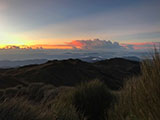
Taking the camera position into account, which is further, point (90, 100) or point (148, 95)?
point (90, 100)

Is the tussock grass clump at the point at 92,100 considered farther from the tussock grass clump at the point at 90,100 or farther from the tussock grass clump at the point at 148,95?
the tussock grass clump at the point at 148,95

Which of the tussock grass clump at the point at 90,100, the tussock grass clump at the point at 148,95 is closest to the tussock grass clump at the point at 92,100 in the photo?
the tussock grass clump at the point at 90,100

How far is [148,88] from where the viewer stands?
3723 millimetres

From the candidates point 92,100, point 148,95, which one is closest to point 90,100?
point 92,100

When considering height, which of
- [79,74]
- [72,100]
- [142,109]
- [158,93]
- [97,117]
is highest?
[158,93]

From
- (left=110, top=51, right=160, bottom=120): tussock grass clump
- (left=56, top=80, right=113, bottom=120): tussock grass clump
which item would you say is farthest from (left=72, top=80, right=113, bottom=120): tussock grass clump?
(left=110, top=51, right=160, bottom=120): tussock grass clump

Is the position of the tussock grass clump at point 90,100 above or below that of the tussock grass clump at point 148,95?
below

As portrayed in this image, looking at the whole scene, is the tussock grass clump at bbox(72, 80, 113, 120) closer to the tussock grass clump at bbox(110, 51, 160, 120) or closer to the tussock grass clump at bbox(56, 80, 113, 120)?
the tussock grass clump at bbox(56, 80, 113, 120)

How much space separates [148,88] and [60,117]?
2.50 m

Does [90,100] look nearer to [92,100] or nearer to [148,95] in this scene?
[92,100]

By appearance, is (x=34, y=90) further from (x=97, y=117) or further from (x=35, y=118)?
(x=35, y=118)

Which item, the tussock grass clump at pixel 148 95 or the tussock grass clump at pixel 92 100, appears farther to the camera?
the tussock grass clump at pixel 92 100

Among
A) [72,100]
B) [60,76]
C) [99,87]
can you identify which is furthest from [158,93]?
[60,76]

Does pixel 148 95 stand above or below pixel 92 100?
above
